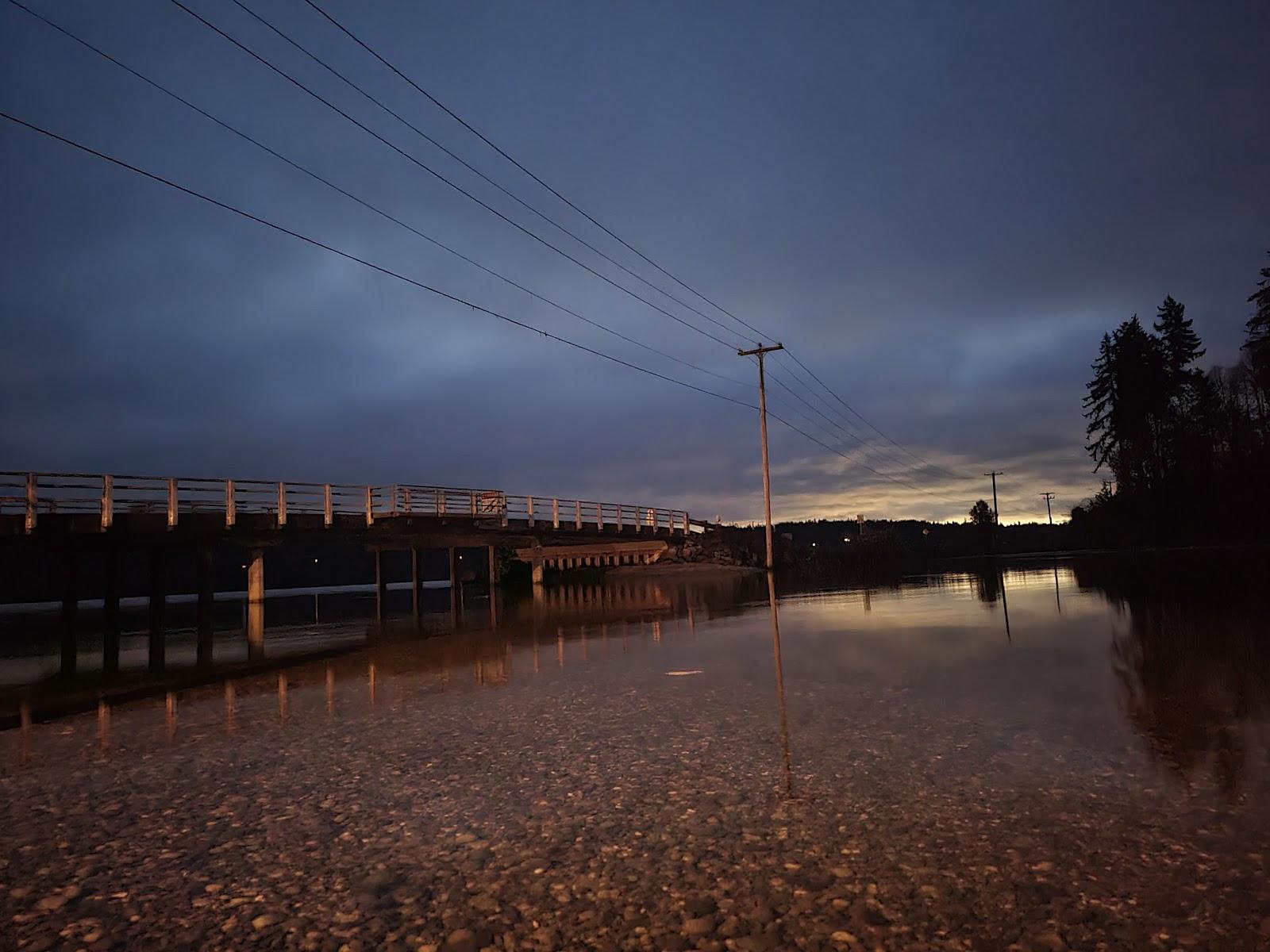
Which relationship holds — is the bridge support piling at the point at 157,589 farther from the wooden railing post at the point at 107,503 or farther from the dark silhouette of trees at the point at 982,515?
the dark silhouette of trees at the point at 982,515

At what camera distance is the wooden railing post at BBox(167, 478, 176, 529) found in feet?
74.5

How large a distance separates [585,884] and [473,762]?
2654 millimetres

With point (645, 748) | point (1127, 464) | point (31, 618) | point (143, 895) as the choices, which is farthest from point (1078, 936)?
point (1127, 464)

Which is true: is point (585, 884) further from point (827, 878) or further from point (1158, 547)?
point (1158, 547)

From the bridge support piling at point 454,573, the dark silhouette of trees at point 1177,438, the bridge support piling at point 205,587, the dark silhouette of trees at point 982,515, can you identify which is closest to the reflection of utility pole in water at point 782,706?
the bridge support piling at point 205,587

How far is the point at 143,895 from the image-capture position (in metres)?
3.75

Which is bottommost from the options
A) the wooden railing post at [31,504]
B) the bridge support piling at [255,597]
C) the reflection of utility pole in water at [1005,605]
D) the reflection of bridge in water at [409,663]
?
the reflection of utility pole in water at [1005,605]

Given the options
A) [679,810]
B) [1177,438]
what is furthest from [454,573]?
[1177,438]

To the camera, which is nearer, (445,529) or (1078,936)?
(1078,936)

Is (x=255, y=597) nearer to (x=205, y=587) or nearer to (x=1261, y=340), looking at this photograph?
(x=205, y=587)

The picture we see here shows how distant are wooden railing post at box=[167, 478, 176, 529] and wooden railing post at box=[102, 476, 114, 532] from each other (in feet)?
4.80

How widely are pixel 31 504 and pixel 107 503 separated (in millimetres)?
1752

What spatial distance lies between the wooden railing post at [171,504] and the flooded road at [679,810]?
1490cm

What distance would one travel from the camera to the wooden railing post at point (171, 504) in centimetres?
2270
